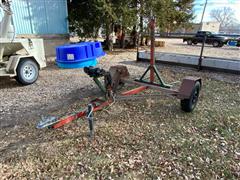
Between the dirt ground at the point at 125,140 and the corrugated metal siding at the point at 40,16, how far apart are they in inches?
190

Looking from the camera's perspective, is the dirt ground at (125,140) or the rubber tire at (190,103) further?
the rubber tire at (190,103)

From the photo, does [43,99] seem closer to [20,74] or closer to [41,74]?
[20,74]

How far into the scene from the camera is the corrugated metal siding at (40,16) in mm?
7688

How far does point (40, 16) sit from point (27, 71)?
14.6ft

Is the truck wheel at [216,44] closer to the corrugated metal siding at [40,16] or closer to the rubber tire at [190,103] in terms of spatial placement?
the corrugated metal siding at [40,16]

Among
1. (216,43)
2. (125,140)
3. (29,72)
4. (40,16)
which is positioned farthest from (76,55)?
(216,43)

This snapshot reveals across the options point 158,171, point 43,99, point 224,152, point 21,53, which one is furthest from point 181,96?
point 21,53

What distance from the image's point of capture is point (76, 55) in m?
6.28

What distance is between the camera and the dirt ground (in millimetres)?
2055

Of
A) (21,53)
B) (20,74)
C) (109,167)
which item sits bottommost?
(109,167)

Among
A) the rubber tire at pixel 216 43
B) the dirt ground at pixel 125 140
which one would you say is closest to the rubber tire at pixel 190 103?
the dirt ground at pixel 125 140

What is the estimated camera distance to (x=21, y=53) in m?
4.81

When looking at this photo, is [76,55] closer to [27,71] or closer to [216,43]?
[27,71]

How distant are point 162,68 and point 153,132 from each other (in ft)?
13.5
